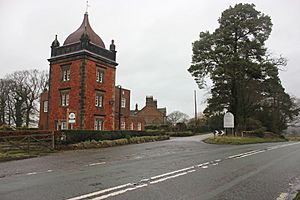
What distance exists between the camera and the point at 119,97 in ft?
165

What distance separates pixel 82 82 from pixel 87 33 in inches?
271

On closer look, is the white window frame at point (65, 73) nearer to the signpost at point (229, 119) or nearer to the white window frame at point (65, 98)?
the white window frame at point (65, 98)

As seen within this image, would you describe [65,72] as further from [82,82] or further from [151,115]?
[151,115]

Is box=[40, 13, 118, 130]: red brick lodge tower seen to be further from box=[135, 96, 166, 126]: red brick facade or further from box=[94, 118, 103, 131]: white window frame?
box=[135, 96, 166, 126]: red brick facade

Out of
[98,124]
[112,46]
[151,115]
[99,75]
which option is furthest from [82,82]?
[151,115]

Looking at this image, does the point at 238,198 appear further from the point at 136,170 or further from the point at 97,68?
the point at 97,68

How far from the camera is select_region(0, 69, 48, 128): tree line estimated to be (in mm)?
59719

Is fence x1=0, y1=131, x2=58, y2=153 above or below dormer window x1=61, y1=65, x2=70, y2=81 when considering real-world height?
below

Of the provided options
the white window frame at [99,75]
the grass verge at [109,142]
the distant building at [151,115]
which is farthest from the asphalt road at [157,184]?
the distant building at [151,115]

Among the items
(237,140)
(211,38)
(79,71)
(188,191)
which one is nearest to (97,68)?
(79,71)

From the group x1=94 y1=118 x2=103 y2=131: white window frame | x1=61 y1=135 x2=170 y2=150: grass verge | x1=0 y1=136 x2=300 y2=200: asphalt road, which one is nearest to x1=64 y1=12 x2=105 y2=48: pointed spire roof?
x1=94 y1=118 x2=103 y2=131: white window frame

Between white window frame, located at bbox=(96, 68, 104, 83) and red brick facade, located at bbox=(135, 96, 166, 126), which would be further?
red brick facade, located at bbox=(135, 96, 166, 126)

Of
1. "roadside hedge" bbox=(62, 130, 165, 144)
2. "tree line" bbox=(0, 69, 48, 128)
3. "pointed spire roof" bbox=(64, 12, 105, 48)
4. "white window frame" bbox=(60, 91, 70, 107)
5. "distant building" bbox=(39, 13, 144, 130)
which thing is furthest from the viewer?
"tree line" bbox=(0, 69, 48, 128)

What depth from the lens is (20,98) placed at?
61.2 meters
